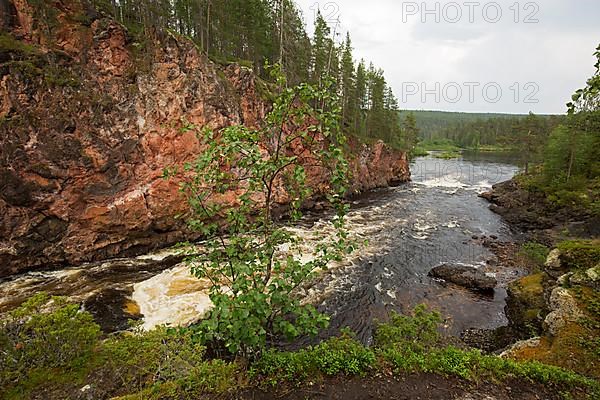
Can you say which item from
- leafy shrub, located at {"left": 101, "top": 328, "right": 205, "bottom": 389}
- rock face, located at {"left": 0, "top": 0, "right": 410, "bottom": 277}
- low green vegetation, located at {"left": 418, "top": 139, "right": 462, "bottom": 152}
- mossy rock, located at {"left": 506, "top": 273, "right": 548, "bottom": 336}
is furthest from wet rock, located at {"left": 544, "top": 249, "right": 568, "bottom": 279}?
low green vegetation, located at {"left": 418, "top": 139, "right": 462, "bottom": 152}

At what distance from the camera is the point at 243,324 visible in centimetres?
340

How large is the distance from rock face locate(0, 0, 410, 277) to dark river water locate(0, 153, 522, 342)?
1746mm

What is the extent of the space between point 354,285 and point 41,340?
12.7m

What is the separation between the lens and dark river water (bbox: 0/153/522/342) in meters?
12.7

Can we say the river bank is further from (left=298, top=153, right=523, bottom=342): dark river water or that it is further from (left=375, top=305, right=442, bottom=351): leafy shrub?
(left=375, top=305, right=442, bottom=351): leafy shrub

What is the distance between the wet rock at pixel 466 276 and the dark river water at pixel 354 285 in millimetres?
510

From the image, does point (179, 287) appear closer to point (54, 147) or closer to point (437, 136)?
point (54, 147)

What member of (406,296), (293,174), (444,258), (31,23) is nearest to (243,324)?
(293,174)

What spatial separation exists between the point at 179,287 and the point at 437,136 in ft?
408

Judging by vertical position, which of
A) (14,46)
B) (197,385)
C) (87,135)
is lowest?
(197,385)

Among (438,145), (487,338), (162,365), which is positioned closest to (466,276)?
(487,338)

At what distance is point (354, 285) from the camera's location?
51.1 ft

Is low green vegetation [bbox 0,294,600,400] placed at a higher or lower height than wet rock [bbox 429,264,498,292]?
higher

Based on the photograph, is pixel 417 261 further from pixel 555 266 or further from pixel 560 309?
pixel 560 309
